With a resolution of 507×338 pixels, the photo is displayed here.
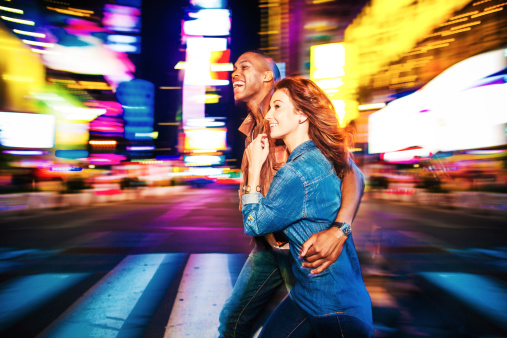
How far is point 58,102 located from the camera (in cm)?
3444

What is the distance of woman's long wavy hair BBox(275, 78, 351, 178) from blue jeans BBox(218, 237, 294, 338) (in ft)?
2.17

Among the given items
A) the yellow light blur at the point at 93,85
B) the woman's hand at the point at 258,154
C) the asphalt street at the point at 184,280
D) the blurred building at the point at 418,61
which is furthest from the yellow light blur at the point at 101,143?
the woman's hand at the point at 258,154

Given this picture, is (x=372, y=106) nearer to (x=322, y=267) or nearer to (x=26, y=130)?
(x=26, y=130)

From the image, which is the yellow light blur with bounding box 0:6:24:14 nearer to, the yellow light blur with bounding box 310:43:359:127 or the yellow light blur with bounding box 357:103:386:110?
the yellow light blur with bounding box 310:43:359:127

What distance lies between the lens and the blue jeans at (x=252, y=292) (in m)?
1.79

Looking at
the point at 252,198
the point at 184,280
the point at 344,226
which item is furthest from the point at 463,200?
the point at 252,198

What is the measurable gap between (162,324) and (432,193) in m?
18.2

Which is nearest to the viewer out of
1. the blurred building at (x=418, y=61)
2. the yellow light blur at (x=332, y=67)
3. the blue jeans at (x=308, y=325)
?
the blue jeans at (x=308, y=325)

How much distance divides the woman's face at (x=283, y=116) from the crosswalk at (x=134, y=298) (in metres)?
2.23

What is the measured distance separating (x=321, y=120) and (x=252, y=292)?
3.35ft

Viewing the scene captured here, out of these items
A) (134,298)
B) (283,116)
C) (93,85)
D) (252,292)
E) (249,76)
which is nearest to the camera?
(283,116)

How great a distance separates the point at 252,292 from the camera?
71.2 inches

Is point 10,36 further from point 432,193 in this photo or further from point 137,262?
point 432,193

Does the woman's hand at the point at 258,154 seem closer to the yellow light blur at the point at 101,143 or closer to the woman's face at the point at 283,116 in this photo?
the woman's face at the point at 283,116
